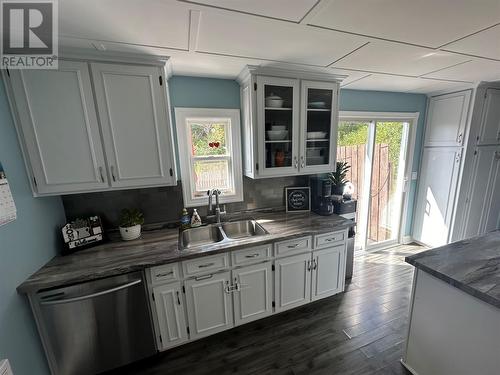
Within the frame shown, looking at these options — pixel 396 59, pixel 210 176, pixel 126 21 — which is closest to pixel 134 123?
pixel 126 21

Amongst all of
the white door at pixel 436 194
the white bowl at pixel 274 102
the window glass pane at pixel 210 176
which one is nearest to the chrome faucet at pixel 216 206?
the window glass pane at pixel 210 176

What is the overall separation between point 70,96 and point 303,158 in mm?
1996

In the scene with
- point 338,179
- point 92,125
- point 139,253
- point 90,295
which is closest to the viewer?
point 90,295

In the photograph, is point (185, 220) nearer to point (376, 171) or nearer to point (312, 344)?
point (312, 344)

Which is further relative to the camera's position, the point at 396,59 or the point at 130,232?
the point at 130,232

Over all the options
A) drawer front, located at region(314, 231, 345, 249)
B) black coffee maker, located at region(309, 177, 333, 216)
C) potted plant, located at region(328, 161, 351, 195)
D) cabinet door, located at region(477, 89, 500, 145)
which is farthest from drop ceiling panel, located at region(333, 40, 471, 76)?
drawer front, located at region(314, 231, 345, 249)

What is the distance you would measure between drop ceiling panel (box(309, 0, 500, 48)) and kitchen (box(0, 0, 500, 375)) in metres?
0.01

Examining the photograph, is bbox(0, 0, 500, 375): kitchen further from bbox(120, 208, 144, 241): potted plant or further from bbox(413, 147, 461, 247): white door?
bbox(413, 147, 461, 247): white door

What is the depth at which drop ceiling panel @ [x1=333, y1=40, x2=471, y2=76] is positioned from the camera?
1506mm

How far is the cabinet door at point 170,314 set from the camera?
1.59 metres

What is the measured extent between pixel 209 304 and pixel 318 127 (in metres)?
2.04

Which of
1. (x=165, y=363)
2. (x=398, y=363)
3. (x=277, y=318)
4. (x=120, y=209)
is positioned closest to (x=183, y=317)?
(x=165, y=363)

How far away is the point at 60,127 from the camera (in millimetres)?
1458

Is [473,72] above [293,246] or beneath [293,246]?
above
